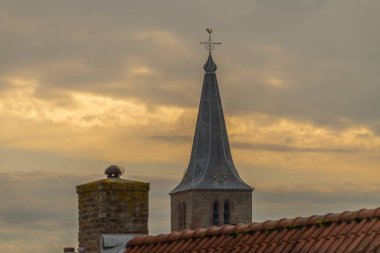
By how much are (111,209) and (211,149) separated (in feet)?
337

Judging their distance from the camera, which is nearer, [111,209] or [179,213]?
[111,209]

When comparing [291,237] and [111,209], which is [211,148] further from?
[291,237]

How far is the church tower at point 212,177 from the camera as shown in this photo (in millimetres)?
121875

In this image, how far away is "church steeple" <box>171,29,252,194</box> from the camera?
121875 mm

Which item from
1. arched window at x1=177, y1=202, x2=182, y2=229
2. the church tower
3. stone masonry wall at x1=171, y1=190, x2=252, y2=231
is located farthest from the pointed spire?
arched window at x1=177, y1=202, x2=182, y2=229

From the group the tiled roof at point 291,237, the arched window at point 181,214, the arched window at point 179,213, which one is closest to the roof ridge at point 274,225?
the tiled roof at point 291,237

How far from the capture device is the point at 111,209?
1992 centimetres

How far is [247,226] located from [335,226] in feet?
4.62

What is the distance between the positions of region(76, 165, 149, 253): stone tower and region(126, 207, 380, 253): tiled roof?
1715 millimetres

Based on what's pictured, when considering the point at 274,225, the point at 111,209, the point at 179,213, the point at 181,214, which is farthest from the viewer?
the point at 179,213

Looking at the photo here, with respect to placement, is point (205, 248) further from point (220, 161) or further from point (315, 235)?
point (220, 161)

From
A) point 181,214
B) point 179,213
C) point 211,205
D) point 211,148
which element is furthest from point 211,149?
point 179,213

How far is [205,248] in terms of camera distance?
1720 cm

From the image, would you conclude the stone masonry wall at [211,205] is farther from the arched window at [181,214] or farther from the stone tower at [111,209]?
the stone tower at [111,209]
